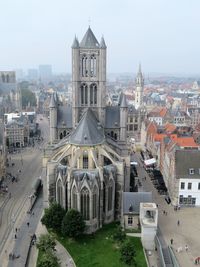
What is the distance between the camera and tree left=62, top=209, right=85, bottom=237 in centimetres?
5456

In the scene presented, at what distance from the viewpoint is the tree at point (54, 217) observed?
56969 millimetres

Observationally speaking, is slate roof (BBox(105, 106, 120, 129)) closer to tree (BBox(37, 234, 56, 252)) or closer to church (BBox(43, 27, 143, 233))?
church (BBox(43, 27, 143, 233))

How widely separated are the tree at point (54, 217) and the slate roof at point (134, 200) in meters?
11.2

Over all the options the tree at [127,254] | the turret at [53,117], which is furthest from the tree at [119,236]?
the turret at [53,117]

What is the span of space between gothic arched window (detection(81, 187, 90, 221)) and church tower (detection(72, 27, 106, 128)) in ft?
77.5

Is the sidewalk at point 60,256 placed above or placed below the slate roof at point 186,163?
below

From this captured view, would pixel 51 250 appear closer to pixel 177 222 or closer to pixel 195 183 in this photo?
pixel 177 222

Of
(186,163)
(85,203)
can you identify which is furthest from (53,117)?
(186,163)

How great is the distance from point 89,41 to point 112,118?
18.6 metres

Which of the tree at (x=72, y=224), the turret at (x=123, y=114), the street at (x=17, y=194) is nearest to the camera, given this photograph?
the tree at (x=72, y=224)

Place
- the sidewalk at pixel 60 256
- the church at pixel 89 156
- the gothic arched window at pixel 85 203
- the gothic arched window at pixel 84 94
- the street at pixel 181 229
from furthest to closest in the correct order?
the gothic arched window at pixel 84 94 → the church at pixel 89 156 → the gothic arched window at pixel 85 203 → the street at pixel 181 229 → the sidewalk at pixel 60 256

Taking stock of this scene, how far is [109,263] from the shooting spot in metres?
50.2

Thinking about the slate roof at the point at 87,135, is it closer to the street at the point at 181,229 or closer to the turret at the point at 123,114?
the turret at the point at 123,114

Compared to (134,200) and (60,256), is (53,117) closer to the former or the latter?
(134,200)
